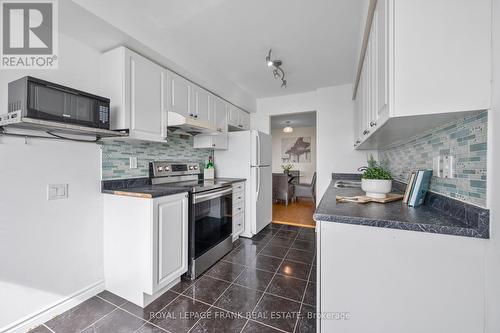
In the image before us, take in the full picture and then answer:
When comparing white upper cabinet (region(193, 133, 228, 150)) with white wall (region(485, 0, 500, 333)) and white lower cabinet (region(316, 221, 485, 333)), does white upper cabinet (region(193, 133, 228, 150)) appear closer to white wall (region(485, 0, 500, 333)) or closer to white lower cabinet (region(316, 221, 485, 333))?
white lower cabinet (region(316, 221, 485, 333))

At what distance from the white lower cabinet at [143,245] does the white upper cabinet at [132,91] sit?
62 centimetres

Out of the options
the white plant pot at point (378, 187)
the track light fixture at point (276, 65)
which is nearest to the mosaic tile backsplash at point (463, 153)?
the white plant pot at point (378, 187)

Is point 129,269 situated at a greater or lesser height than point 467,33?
lesser

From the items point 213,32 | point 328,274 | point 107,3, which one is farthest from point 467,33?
point 107,3

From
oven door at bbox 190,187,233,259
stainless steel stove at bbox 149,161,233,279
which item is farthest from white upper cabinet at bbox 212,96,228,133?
oven door at bbox 190,187,233,259

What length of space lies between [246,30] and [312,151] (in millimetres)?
5777

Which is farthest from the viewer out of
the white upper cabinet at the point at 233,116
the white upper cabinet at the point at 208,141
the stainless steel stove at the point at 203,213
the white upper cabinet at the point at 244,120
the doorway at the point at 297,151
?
the doorway at the point at 297,151

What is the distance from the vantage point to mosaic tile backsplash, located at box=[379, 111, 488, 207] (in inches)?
31.9

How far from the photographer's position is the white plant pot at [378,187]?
137 centimetres

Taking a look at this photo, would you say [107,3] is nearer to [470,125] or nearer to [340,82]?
[470,125]

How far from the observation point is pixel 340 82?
10.2ft

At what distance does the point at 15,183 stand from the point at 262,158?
262cm

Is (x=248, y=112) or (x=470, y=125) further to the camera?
(x=248, y=112)

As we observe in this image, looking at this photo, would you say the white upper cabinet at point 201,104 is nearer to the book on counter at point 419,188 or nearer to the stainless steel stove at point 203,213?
the stainless steel stove at point 203,213
